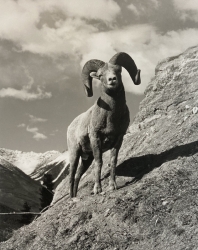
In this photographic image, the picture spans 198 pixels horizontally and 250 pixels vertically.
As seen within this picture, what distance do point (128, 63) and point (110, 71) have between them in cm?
115

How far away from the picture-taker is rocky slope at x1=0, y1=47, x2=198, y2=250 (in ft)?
27.6

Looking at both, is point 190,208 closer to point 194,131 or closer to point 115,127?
point 115,127

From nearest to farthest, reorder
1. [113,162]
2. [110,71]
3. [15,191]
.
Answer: [110,71] < [113,162] < [15,191]

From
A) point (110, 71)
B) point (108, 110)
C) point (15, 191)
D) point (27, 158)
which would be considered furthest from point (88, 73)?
point (27, 158)

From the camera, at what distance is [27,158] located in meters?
111

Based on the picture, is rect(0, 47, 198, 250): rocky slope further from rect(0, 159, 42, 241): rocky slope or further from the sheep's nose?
rect(0, 159, 42, 241): rocky slope

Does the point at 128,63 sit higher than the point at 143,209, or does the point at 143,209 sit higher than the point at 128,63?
the point at 128,63

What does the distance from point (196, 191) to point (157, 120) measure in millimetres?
8108

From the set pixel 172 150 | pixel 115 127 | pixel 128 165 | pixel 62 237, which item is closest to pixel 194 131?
pixel 172 150

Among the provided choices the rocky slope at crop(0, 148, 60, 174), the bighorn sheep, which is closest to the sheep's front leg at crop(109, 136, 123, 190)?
the bighorn sheep

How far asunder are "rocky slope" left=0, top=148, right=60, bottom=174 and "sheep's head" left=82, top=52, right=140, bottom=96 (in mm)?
86346

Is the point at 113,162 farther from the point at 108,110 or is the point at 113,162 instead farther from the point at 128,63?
the point at 128,63

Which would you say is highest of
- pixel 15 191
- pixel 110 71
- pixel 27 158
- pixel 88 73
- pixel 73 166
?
pixel 27 158

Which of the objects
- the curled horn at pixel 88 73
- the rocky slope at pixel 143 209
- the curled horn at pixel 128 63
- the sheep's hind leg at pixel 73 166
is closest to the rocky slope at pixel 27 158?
the sheep's hind leg at pixel 73 166
